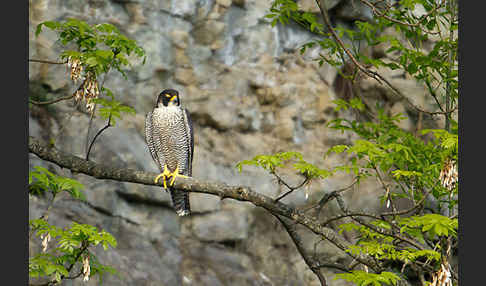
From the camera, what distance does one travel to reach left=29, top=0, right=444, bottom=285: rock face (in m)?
6.50

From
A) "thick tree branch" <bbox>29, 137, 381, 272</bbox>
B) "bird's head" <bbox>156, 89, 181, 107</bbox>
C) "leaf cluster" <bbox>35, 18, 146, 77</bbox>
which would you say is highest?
"leaf cluster" <bbox>35, 18, 146, 77</bbox>

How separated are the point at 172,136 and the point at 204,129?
2.88m

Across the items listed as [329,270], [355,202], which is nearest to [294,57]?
[355,202]

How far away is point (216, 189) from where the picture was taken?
3.38 metres

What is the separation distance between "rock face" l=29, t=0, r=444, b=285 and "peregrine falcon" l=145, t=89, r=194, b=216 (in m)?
1.72

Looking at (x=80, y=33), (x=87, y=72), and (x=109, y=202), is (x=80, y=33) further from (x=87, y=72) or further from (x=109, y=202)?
(x=109, y=202)

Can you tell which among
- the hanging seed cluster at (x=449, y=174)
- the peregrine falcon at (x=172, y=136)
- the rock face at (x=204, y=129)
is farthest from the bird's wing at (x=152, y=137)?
the hanging seed cluster at (x=449, y=174)

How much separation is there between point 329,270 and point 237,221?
1556 millimetres

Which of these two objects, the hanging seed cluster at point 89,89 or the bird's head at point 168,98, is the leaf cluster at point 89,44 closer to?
the hanging seed cluster at point 89,89

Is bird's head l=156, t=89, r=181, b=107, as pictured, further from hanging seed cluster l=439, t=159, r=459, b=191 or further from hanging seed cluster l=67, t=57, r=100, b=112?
hanging seed cluster l=439, t=159, r=459, b=191

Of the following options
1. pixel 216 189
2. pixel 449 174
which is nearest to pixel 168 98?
pixel 216 189

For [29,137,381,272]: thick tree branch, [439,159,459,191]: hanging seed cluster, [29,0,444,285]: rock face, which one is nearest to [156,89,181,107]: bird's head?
[29,137,381,272]: thick tree branch

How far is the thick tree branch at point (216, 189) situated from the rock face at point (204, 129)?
2.20 meters

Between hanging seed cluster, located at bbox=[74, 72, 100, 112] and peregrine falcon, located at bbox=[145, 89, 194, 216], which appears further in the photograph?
peregrine falcon, located at bbox=[145, 89, 194, 216]
